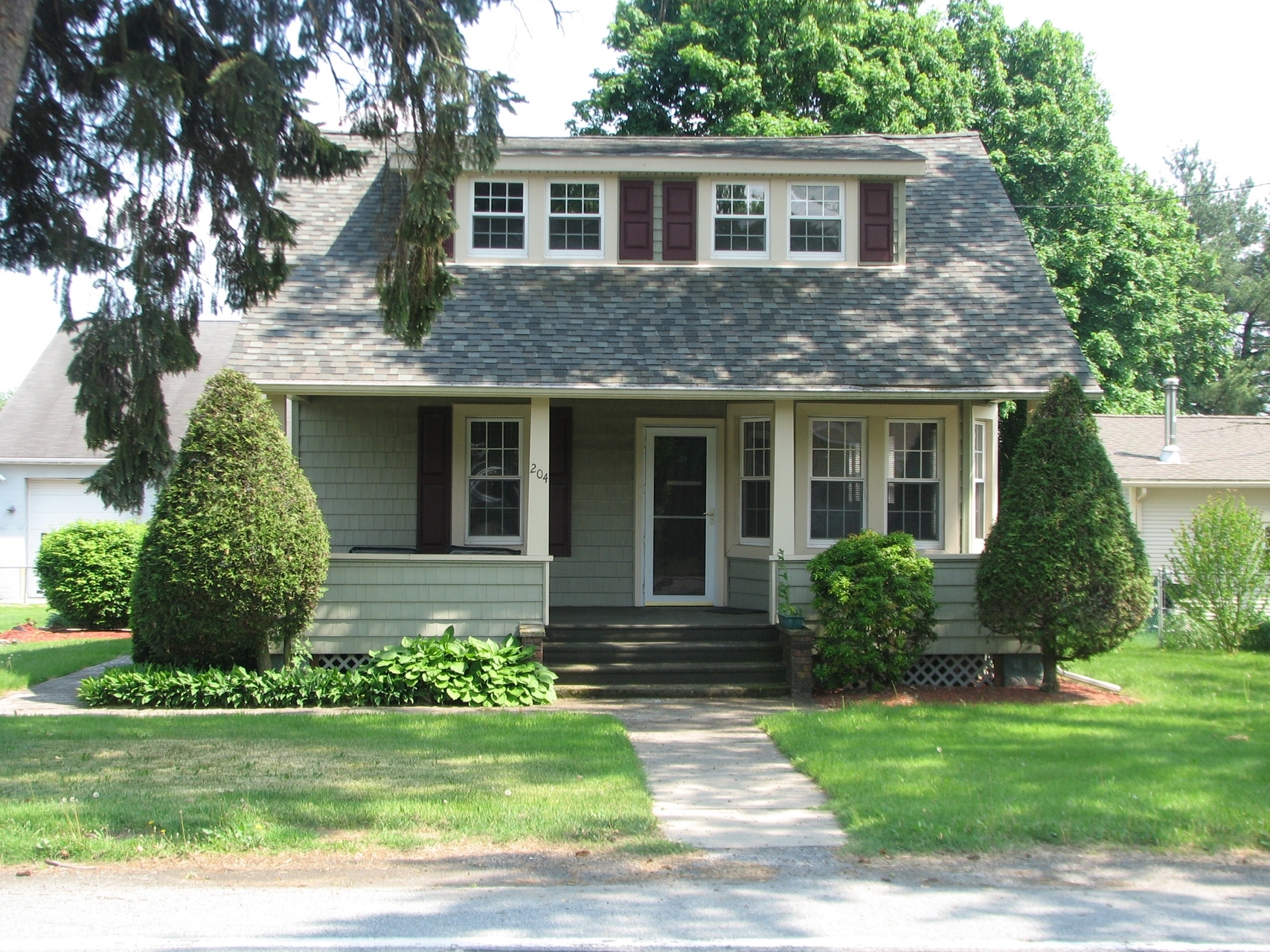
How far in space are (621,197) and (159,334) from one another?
6.55 meters

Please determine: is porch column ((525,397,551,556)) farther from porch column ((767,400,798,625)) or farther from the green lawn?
the green lawn

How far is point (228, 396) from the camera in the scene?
11383 millimetres

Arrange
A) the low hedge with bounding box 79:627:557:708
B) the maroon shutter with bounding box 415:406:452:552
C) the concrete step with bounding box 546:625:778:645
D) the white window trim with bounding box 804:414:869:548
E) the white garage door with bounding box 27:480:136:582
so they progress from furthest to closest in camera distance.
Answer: the white garage door with bounding box 27:480:136:582 → the maroon shutter with bounding box 415:406:452:552 → the white window trim with bounding box 804:414:869:548 → the concrete step with bounding box 546:625:778:645 → the low hedge with bounding box 79:627:557:708

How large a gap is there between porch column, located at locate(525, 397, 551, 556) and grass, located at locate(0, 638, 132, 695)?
5.69 meters

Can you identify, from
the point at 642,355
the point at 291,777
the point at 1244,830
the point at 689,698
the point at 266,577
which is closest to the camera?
the point at 1244,830

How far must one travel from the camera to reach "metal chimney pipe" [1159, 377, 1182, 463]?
957 inches

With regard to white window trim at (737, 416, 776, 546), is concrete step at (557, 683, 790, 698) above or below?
below

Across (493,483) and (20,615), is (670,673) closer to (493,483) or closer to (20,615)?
(493,483)

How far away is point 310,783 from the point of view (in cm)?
762

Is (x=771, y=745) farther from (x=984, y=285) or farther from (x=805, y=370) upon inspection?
(x=984, y=285)

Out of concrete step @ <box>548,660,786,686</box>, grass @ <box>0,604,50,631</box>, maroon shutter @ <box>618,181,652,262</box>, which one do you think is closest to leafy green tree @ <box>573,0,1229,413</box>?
maroon shutter @ <box>618,181,652,262</box>

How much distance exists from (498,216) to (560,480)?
352 cm

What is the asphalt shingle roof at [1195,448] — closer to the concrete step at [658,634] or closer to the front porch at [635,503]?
the front porch at [635,503]

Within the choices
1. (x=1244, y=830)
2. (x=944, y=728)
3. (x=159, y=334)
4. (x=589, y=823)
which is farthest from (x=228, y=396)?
(x=1244, y=830)
